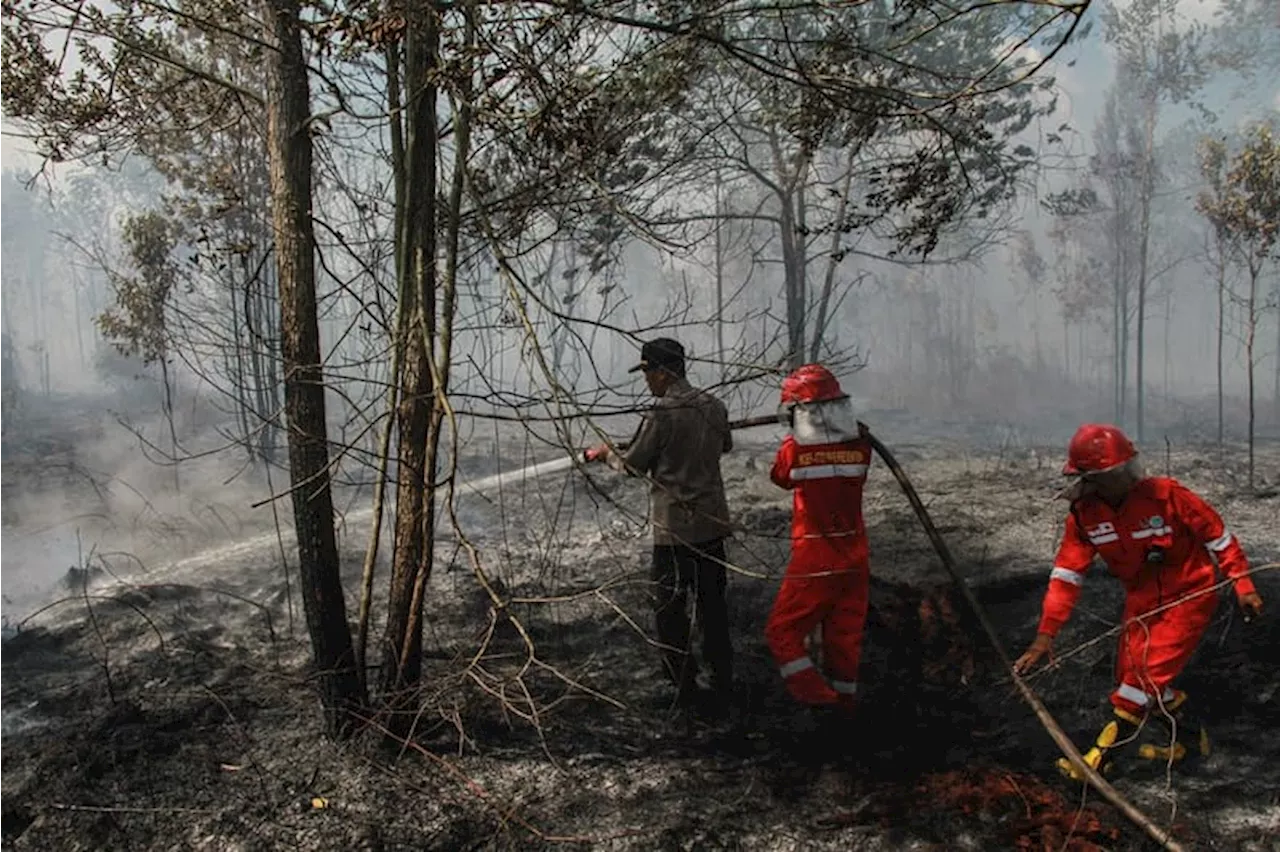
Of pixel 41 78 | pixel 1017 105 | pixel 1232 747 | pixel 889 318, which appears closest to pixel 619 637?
pixel 1232 747

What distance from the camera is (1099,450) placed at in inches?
143

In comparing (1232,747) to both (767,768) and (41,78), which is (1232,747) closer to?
(767,768)

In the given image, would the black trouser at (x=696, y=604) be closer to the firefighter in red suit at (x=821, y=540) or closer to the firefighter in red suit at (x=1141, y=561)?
the firefighter in red suit at (x=821, y=540)

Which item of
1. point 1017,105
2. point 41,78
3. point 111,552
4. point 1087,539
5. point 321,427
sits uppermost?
point 1017,105

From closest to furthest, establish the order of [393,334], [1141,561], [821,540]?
[393,334] → [1141,561] → [821,540]

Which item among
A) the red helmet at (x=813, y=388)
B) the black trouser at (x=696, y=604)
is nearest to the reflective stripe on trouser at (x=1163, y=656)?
the red helmet at (x=813, y=388)

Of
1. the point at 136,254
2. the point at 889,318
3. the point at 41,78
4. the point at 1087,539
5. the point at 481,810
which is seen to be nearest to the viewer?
the point at 481,810

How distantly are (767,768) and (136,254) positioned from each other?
35.6 ft

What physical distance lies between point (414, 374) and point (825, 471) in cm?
207

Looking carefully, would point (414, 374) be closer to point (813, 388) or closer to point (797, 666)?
point (813, 388)

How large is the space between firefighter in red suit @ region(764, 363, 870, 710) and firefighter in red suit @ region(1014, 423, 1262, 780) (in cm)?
87

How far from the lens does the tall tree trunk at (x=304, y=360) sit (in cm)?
379

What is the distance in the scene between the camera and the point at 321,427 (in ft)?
12.9

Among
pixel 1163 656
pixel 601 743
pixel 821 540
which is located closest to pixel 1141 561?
pixel 1163 656
